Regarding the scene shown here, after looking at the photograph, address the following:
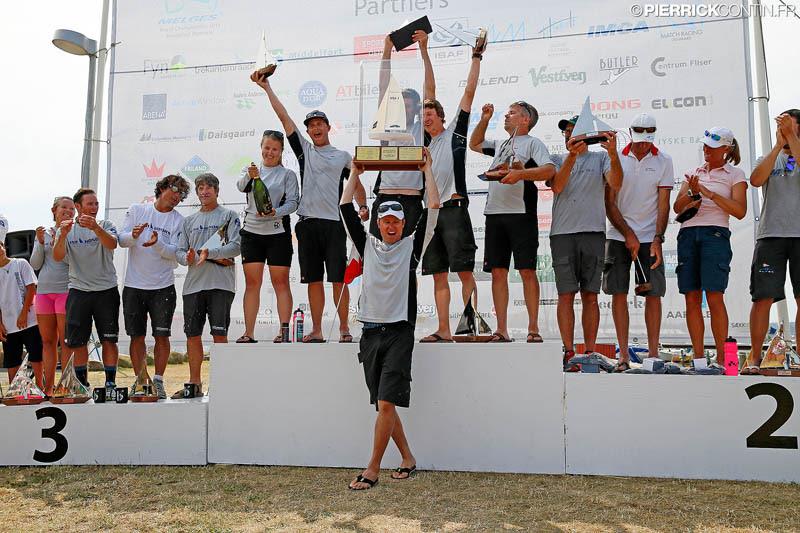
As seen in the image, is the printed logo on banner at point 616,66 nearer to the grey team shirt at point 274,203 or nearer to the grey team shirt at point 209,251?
Result: the grey team shirt at point 274,203

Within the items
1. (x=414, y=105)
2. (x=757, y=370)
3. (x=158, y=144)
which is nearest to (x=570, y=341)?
(x=757, y=370)

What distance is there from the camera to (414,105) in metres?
3.69

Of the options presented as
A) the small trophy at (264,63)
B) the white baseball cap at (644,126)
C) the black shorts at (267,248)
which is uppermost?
the small trophy at (264,63)

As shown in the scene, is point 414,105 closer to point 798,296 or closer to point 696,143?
point 798,296

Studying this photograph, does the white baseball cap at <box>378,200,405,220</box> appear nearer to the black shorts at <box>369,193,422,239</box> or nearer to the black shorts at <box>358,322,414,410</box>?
the black shorts at <box>369,193,422,239</box>

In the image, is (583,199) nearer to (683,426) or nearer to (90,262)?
(683,426)

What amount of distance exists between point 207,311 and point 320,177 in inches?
42.0

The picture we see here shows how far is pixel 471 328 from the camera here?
3.75 m

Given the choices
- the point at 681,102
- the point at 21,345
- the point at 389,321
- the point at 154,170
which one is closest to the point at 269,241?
the point at 389,321

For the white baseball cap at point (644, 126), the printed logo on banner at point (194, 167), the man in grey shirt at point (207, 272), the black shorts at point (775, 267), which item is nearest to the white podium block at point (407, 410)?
the man in grey shirt at point (207, 272)

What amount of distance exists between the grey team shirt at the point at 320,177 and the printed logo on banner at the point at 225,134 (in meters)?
2.93

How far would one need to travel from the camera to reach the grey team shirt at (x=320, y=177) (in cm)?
400

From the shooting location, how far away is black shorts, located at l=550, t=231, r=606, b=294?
3.68 m

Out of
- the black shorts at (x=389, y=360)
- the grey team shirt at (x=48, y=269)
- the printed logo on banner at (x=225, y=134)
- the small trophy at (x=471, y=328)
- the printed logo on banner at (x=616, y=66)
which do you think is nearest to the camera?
the black shorts at (x=389, y=360)
